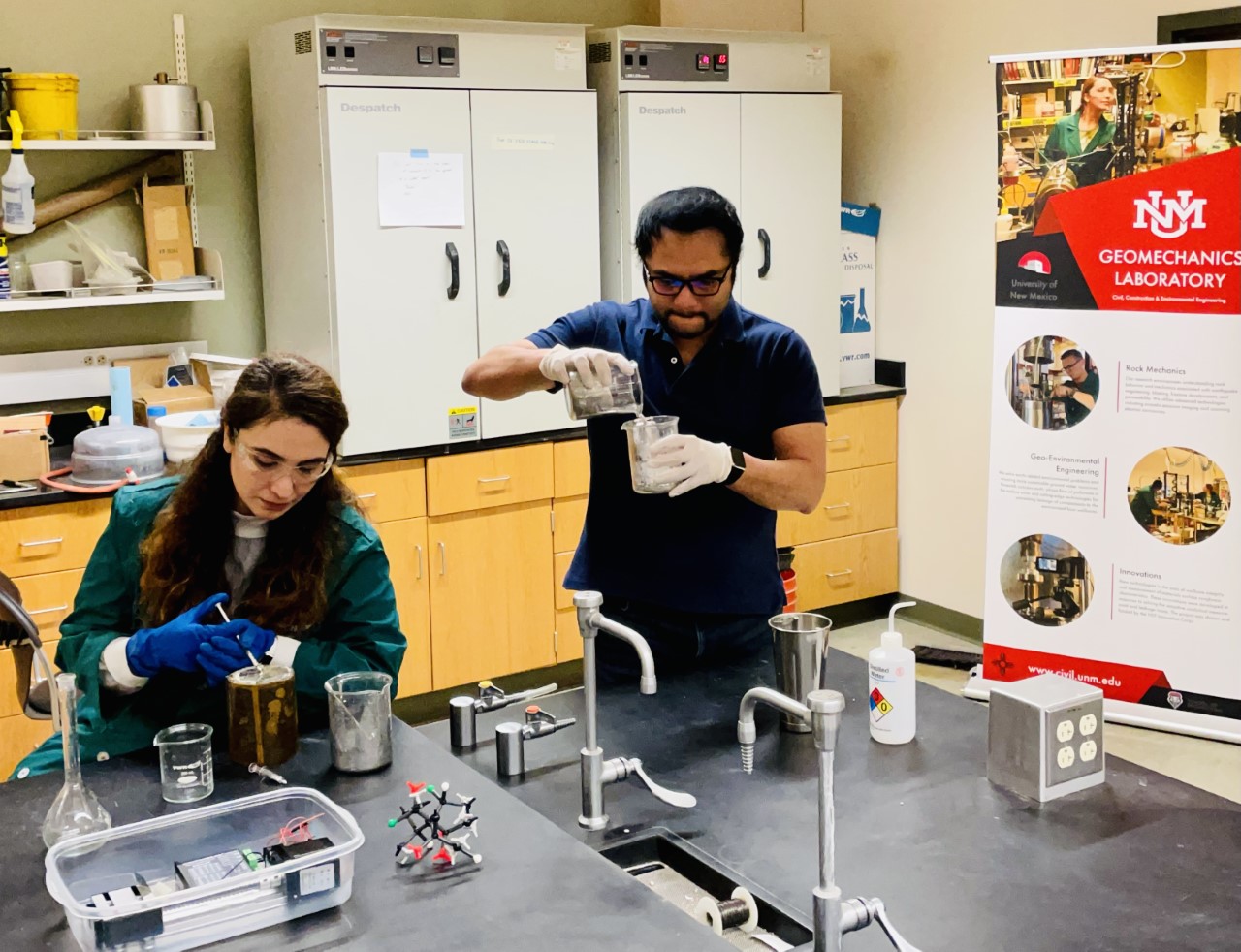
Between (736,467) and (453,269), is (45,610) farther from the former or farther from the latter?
(736,467)

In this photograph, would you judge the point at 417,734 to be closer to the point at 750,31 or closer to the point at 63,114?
the point at 63,114

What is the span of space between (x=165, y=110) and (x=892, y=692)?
2929mm

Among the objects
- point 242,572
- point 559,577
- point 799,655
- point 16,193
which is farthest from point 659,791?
point 16,193

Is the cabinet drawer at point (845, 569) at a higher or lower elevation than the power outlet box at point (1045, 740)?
lower

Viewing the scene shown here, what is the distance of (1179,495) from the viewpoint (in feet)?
12.0

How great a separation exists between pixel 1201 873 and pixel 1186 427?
218 centimetres

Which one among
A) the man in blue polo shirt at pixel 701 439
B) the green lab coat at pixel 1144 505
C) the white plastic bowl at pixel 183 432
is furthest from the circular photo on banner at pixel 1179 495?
the white plastic bowl at pixel 183 432

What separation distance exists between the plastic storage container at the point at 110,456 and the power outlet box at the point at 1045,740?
2589 mm

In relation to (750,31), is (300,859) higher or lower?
lower

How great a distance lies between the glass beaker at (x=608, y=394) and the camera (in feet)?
7.68

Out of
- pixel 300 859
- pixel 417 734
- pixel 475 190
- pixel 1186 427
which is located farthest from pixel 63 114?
pixel 1186 427

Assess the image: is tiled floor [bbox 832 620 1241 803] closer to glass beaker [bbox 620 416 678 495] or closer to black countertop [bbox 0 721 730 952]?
glass beaker [bbox 620 416 678 495]

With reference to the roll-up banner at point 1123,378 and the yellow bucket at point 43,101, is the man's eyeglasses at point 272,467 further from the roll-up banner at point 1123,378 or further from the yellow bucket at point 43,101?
the roll-up banner at point 1123,378

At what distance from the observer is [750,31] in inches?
180
